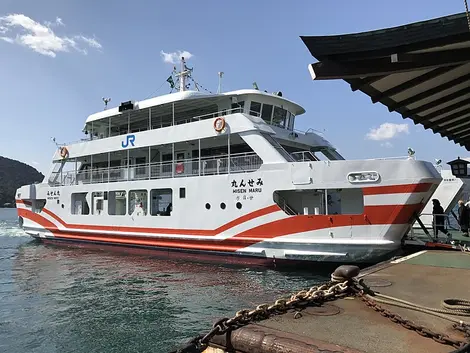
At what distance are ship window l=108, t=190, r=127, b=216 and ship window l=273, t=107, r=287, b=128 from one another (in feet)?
25.3

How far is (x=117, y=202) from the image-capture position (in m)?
17.7

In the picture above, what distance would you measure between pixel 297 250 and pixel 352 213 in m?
1.92

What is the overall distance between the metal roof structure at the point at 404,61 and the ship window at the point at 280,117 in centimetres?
928

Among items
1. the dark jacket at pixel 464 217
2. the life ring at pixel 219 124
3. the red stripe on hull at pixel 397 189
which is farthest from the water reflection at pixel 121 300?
the dark jacket at pixel 464 217

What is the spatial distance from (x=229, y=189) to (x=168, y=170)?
4.21 metres

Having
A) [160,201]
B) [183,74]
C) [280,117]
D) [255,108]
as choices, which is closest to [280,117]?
[280,117]

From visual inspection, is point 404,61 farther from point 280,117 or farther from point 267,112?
point 280,117

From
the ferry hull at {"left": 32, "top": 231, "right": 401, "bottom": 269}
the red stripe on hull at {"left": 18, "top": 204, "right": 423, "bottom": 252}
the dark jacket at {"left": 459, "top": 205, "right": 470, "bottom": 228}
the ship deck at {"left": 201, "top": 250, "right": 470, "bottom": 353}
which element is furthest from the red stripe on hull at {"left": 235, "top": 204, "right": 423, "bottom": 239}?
the ship deck at {"left": 201, "top": 250, "right": 470, "bottom": 353}

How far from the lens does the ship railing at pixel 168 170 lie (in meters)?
13.1

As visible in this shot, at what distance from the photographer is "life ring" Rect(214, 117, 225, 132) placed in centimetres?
1350

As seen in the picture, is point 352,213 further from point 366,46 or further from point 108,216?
point 108,216

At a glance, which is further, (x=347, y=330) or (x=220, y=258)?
(x=220, y=258)

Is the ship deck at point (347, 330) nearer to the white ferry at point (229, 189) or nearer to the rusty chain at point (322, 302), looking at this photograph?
the rusty chain at point (322, 302)

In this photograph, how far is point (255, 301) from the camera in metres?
8.15
